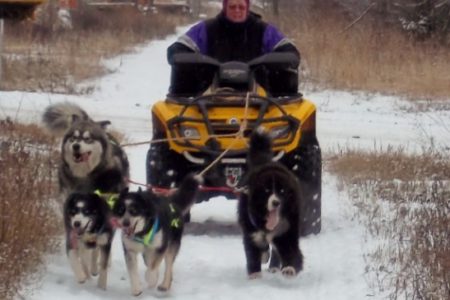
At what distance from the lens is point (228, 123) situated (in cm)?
798

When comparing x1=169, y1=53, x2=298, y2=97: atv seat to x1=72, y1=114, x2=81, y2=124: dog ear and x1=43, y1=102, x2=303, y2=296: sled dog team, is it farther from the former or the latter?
x1=72, y1=114, x2=81, y2=124: dog ear

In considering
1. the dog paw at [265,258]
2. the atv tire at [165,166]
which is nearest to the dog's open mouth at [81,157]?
the atv tire at [165,166]

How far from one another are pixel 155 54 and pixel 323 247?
21591 mm

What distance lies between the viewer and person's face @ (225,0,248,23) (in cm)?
872

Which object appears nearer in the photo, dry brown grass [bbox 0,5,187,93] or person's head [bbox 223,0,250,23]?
person's head [bbox 223,0,250,23]

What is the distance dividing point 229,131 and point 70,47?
17.9 metres

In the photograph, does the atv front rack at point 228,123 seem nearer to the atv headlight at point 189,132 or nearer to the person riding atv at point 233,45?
the atv headlight at point 189,132

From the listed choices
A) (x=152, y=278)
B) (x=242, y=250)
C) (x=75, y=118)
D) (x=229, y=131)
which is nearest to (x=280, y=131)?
(x=229, y=131)

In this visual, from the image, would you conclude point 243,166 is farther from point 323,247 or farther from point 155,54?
point 155,54

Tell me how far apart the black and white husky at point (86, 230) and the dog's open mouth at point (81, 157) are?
0.43m

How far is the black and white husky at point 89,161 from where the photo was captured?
22.9ft

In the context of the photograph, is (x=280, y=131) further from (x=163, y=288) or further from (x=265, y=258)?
(x=163, y=288)

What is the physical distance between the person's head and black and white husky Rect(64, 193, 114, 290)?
108 inches

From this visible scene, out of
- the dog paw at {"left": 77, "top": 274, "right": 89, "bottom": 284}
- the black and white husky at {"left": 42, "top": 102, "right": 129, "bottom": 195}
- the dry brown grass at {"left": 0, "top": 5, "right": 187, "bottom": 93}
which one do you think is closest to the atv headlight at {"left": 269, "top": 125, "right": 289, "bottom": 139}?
the black and white husky at {"left": 42, "top": 102, "right": 129, "bottom": 195}
